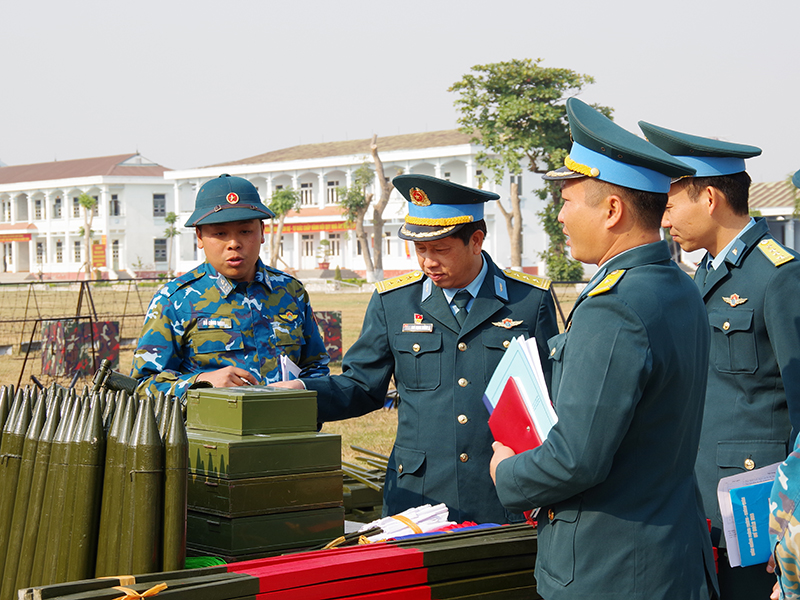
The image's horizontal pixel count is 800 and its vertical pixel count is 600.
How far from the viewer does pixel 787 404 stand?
2.91 metres

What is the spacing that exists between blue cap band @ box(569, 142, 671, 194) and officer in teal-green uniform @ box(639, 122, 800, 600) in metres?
1.13

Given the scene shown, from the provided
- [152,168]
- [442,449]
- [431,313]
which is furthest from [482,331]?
[152,168]

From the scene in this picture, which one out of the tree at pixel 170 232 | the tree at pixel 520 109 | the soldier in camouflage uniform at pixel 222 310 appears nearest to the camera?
the soldier in camouflage uniform at pixel 222 310

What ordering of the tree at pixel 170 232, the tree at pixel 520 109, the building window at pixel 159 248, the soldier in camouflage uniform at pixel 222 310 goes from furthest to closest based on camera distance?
1. the building window at pixel 159 248
2. the tree at pixel 170 232
3. the tree at pixel 520 109
4. the soldier in camouflage uniform at pixel 222 310

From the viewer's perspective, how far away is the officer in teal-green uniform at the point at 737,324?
2930 mm

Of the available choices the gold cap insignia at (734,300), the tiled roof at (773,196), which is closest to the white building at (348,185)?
the tiled roof at (773,196)

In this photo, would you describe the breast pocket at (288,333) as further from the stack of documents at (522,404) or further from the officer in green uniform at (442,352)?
the stack of documents at (522,404)

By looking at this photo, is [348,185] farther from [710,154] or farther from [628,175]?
[628,175]

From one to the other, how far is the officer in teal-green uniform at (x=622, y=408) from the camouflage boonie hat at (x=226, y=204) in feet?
5.49

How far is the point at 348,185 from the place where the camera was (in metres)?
59.2

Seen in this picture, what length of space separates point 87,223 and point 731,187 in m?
64.9

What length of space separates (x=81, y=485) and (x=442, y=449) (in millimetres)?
1421

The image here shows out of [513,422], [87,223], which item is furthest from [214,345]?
[87,223]

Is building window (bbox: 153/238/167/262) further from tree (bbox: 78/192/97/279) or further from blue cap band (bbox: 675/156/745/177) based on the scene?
blue cap band (bbox: 675/156/745/177)
